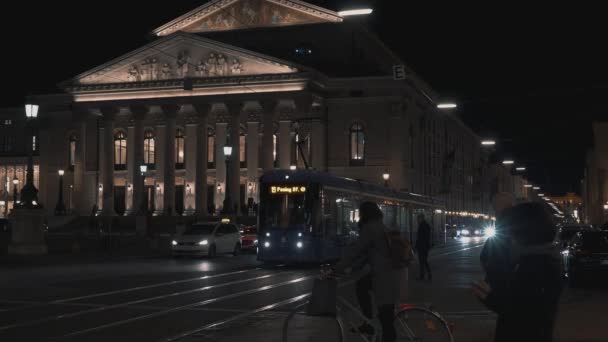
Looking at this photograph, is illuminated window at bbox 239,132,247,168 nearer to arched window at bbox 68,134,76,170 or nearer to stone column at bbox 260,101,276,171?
stone column at bbox 260,101,276,171

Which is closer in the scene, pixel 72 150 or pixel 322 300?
pixel 322 300

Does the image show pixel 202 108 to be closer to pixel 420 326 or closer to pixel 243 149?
pixel 243 149

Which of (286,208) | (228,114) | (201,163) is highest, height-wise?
(228,114)

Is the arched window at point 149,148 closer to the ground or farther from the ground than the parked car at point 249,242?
farther from the ground

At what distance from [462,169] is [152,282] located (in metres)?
94.0

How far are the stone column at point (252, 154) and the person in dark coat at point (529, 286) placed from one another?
71.9m

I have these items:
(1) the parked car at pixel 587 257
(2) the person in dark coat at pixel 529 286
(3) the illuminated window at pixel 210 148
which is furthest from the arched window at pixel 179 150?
(2) the person in dark coat at pixel 529 286

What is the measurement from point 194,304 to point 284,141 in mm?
59432

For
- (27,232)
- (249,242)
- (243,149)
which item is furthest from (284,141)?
(27,232)

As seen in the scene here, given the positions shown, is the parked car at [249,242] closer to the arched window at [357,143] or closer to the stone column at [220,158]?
the arched window at [357,143]

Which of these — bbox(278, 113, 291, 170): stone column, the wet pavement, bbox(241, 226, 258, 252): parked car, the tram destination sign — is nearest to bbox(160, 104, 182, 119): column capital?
bbox(278, 113, 291, 170): stone column

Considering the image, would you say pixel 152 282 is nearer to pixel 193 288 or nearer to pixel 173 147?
pixel 193 288

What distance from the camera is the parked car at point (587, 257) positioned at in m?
23.2

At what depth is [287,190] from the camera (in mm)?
30906
